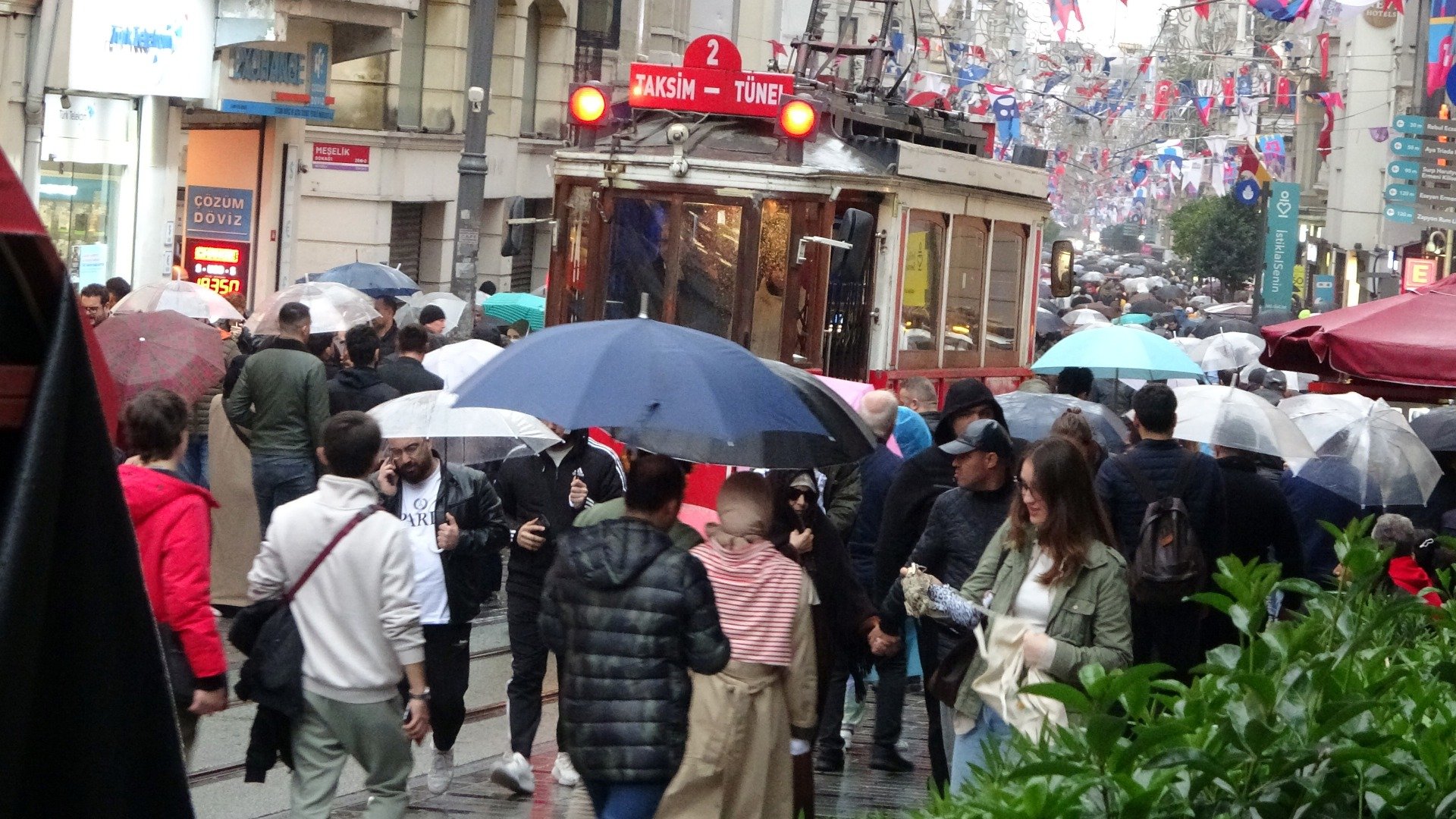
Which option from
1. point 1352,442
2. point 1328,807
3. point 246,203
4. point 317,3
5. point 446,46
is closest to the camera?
point 1328,807

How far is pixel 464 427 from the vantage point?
7789mm

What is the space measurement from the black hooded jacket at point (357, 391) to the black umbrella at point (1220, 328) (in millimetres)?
16389

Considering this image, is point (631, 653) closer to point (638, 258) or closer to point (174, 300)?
point (638, 258)

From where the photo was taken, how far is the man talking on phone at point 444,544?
7.17m

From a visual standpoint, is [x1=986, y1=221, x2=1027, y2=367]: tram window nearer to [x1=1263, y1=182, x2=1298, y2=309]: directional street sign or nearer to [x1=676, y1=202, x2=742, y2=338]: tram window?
[x1=676, y1=202, x2=742, y2=338]: tram window

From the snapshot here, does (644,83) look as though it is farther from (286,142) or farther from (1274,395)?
(286,142)

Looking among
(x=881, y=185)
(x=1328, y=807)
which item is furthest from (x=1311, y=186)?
(x=1328, y=807)

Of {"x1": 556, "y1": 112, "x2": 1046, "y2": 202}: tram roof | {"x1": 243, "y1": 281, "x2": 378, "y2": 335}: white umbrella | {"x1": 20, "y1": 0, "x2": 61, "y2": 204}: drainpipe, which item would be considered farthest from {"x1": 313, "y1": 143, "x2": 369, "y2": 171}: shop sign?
{"x1": 556, "y1": 112, "x2": 1046, "y2": 202}: tram roof

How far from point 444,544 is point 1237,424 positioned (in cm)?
422

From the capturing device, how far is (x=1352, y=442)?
34.2 ft

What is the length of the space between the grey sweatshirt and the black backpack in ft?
8.57

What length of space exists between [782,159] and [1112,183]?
92.6 m

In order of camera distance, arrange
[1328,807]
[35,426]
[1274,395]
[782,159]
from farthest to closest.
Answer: [1274,395] < [782,159] < [1328,807] < [35,426]

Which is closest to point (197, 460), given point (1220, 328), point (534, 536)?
point (534, 536)
